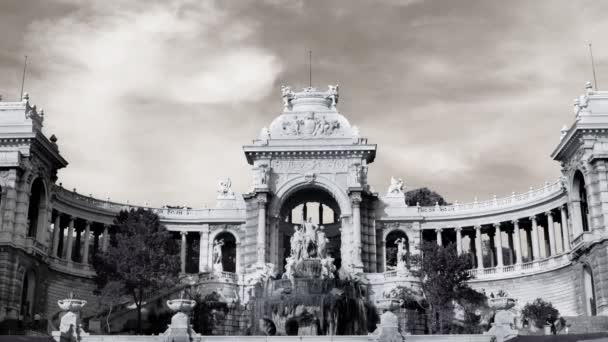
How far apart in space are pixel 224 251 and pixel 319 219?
35.3 ft

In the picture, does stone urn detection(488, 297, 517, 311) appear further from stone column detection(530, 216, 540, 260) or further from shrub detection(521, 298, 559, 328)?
stone column detection(530, 216, 540, 260)

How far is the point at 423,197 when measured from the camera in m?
96.5

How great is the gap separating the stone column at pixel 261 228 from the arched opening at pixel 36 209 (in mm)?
18246

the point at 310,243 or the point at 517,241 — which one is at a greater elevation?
the point at 517,241

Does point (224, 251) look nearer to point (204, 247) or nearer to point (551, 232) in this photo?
point (204, 247)

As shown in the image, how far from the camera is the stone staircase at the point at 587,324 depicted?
5083cm

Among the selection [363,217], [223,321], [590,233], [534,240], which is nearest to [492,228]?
[534,240]

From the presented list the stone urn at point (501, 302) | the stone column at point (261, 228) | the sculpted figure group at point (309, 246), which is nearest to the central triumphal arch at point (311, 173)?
the stone column at point (261, 228)

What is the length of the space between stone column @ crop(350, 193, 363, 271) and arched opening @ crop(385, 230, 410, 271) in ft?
11.3

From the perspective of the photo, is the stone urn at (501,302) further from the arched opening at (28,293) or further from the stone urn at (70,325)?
the arched opening at (28,293)

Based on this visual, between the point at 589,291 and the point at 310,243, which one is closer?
the point at 589,291

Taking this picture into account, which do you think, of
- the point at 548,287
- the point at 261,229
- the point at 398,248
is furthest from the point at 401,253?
the point at 548,287

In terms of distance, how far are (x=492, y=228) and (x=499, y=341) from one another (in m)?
40.1

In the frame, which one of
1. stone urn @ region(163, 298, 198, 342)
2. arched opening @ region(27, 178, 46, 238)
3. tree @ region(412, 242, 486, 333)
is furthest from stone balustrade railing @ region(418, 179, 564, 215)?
stone urn @ region(163, 298, 198, 342)
